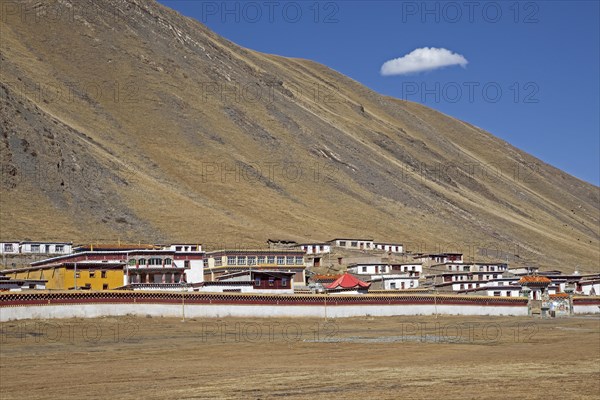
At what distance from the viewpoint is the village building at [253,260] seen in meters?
92.5

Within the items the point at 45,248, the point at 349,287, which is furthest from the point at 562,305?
the point at 45,248

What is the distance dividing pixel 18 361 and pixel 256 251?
61395 millimetres

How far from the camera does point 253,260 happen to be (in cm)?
9506

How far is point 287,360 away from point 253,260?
59.6m

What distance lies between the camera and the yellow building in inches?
2534

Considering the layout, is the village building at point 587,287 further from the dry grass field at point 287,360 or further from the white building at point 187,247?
the dry grass field at point 287,360

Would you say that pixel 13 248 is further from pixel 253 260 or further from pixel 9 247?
pixel 253 260

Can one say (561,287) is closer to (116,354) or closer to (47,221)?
(47,221)

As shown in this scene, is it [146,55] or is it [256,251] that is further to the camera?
[146,55]

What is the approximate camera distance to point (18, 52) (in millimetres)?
172375

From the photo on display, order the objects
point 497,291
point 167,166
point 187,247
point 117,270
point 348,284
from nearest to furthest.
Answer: point 117,270, point 348,284, point 497,291, point 187,247, point 167,166

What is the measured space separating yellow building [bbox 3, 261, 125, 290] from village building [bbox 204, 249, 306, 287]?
25.3 metres

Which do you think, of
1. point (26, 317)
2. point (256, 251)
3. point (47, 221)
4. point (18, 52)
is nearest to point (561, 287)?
point (256, 251)

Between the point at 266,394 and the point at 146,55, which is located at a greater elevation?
the point at 146,55
